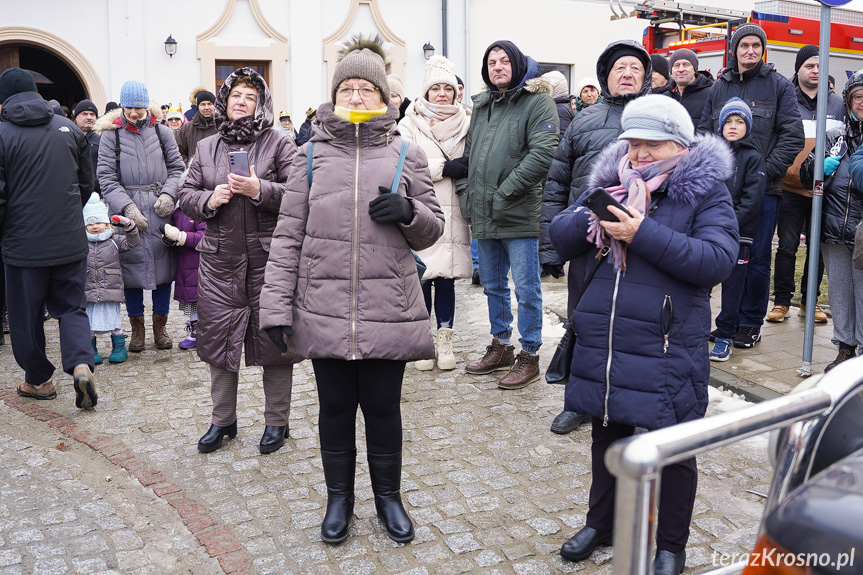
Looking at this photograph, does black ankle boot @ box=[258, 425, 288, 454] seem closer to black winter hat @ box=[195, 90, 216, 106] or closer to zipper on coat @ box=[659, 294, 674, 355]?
zipper on coat @ box=[659, 294, 674, 355]

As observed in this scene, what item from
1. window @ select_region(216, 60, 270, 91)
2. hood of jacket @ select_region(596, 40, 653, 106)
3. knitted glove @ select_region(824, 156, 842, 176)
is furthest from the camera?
window @ select_region(216, 60, 270, 91)

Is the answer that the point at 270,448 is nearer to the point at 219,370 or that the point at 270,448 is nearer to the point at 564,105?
the point at 219,370

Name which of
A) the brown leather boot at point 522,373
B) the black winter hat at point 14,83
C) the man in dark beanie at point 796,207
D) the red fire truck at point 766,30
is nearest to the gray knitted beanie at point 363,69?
the brown leather boot at point 522,373

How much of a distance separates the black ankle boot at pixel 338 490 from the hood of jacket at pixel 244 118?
6.37ft

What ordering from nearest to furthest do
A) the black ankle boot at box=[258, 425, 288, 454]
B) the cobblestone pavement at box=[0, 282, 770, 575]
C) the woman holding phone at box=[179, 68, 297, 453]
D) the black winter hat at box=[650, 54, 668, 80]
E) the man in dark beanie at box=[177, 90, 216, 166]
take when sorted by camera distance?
the cobblestone pavement at box=[0, 282, 770, 575]
the woman holding phone at box=[179, 68, 297, 453]
the black ankle boot at box=[258, 425, 288, 454]
the man in dark beanie at box=[177, 90, 216, 166]
the black winter hat at box=[650, 54, 668, 80]

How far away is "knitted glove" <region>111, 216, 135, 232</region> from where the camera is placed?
6.67 meters

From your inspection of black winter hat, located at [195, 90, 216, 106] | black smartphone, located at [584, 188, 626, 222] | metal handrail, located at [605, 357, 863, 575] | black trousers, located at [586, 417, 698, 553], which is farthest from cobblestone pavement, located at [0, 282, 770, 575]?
black winter hat, located at [195, 90, 216, 106]

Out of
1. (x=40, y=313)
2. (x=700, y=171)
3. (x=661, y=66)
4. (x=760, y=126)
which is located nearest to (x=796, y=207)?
(x=760, y=126)

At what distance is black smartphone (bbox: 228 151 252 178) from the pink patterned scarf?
6.75 feet

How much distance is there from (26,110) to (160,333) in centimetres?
228

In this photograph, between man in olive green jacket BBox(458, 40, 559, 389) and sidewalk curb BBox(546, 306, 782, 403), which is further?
man in olive green jacket BBox(458, 40, 559, 389)

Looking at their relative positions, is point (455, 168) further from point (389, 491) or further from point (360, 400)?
point (389, 491)

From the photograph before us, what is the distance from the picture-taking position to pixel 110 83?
53.8 ft

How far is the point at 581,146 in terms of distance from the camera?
5.25 meters
